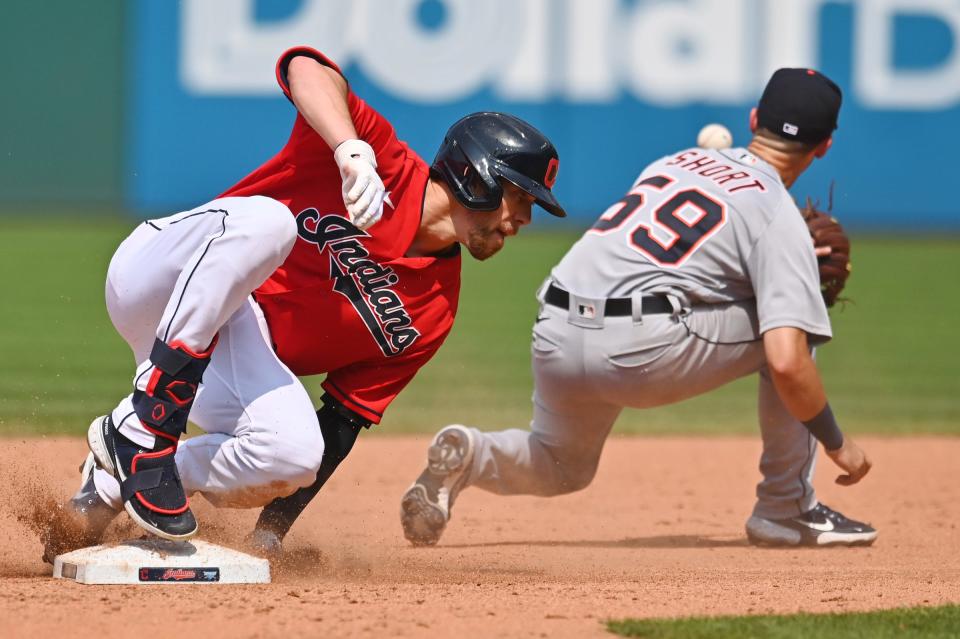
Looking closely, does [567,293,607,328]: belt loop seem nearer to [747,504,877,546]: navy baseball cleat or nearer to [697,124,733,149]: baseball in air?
[747,504,877,546]: navy baseball cleat

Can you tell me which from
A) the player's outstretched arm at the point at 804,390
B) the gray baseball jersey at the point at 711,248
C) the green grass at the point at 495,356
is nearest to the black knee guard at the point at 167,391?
the gray baseball jersey at the point at 711,248

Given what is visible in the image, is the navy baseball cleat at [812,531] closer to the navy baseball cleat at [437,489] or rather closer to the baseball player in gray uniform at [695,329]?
the baseball player in gray uniform at [695,329]

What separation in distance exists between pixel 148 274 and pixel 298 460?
623mm

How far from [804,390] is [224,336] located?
71.6 inches

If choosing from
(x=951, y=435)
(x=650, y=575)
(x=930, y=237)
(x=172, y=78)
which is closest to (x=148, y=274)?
(x=650, y=575)

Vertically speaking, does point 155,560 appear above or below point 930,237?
above

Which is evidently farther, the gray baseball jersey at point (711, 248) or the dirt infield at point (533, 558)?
the gray baseball jersey at point (711, 248)

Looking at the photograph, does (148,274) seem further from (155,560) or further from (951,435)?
(951,435)

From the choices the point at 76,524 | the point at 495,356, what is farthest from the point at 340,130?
the point at 495,356

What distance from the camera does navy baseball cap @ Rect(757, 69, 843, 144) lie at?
4.60 metres

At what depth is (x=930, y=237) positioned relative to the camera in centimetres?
1600

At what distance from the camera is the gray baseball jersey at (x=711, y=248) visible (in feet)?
13.9

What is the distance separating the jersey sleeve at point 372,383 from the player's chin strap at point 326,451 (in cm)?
4

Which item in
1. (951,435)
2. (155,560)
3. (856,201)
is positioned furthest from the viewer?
(856,201)
